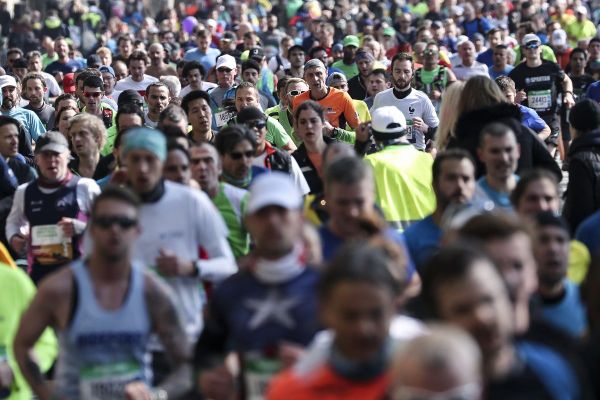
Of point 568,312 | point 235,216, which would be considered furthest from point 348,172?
point 235,216

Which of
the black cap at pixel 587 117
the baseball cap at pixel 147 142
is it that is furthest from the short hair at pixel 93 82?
the baseball cap at pixel 147 142

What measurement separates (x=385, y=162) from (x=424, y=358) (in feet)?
16.2

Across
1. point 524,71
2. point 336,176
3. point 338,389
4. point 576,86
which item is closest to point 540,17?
point 576,86

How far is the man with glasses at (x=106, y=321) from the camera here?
5754 mm

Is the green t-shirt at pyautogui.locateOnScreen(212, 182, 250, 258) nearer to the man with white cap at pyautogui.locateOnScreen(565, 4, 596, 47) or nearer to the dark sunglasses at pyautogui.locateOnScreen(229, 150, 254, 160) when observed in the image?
the dark sunglasses at pyautogui.locateOnScreen(229, 150, 254, 160)

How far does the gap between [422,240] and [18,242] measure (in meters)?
2.50

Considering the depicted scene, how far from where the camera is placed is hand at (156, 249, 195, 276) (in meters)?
6.73

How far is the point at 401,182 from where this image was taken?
8727 mm

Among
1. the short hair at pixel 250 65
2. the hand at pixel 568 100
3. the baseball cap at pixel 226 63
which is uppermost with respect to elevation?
the baseball cap at pixel 226 63

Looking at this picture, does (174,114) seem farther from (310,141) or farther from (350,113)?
Answer: (350,113)

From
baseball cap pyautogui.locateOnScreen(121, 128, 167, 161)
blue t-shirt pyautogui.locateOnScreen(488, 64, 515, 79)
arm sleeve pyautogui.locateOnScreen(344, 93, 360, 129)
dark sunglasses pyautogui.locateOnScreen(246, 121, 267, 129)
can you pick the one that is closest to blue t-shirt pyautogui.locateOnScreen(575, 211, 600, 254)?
baseball cap pyautogui.locateOnScreen(121, 128, 167, 161)

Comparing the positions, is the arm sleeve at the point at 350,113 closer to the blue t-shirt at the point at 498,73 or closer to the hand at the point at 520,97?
the hand at the point at 520,97

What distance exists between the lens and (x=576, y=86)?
18.9m

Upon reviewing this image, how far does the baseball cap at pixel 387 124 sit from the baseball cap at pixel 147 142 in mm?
2354
